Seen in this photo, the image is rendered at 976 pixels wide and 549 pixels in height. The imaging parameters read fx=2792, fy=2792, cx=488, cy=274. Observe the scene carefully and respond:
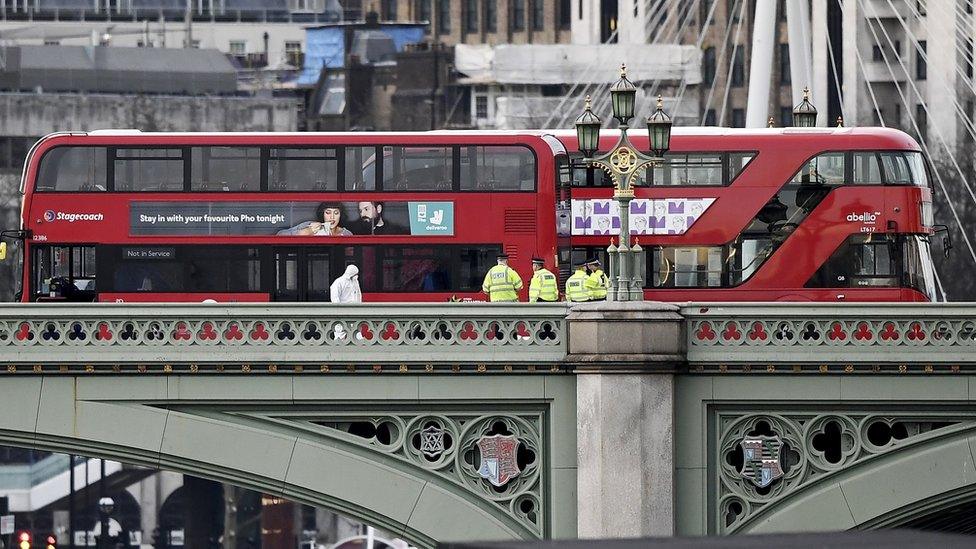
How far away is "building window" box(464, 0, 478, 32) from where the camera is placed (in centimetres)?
15612

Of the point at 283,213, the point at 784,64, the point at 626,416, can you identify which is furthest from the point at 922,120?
the point at 626,416

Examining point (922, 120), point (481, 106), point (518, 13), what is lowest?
point (922, 120)

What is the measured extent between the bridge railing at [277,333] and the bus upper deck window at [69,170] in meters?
11.0

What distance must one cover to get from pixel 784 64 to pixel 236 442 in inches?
3840

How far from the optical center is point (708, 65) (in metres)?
135

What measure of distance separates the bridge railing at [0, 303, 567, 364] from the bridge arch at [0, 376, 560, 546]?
35cm

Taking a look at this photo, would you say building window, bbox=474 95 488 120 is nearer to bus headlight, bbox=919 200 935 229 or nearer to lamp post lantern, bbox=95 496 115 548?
lamp post lantern, bbox=95 496 115 548

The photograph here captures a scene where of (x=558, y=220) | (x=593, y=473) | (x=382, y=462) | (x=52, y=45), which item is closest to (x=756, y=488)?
(x=593, y=473)

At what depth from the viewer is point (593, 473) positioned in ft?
113

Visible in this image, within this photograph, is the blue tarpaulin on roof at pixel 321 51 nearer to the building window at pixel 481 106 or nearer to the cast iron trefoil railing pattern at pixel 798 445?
the building window at pixel 481 106

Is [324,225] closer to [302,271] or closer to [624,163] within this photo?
[302,271]

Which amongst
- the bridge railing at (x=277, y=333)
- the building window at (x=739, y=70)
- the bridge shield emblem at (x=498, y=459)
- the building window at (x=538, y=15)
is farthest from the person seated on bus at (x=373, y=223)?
the building window at (x=538, y=15)

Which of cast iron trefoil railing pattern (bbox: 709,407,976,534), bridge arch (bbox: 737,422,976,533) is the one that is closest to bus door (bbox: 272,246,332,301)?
cast iron trefoil railing pattern (bbox: 709,407,976,534)

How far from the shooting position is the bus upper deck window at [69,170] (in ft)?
149
